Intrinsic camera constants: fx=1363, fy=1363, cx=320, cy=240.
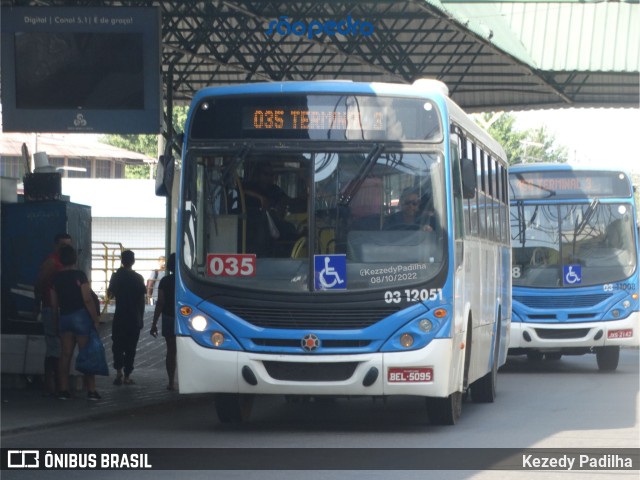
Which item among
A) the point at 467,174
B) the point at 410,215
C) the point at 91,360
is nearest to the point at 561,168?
the point at 467,174

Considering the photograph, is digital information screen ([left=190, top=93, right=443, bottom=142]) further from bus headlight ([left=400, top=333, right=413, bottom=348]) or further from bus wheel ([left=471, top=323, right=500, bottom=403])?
bus wheel ([left=471, top=323, right=500, bottom=403])

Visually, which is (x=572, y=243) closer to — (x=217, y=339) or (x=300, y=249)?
(x=300, y=249)

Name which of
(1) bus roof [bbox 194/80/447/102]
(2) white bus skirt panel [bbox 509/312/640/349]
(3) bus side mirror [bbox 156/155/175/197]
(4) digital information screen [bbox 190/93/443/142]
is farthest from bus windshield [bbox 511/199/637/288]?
(3) bus side mirror [bbox 156/155/175/197]

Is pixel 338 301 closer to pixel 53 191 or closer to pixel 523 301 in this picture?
pixel 53 191

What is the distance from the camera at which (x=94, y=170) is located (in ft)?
289

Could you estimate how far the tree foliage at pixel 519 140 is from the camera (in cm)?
8825

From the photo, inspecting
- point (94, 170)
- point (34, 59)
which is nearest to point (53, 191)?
point (34, 59)

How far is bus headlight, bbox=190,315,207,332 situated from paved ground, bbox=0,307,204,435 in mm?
2066

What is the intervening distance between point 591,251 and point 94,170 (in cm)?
6782

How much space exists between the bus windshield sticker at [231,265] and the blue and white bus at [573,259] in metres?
11.4

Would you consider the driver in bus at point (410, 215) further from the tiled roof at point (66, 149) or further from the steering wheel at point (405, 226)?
the tiled roof at point (66, 149)

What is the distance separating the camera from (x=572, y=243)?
23.2 m

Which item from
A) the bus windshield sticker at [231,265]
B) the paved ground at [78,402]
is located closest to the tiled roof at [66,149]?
the paved ground at [78,402]

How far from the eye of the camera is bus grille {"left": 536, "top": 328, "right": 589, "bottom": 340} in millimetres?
22875
